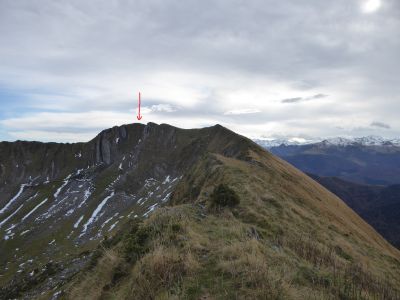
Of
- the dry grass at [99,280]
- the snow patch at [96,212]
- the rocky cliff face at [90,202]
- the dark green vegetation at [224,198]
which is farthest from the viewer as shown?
the snow patch at [96,212]

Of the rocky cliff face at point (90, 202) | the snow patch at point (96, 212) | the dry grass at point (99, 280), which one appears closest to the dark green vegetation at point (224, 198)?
the dry grass at point (99, 280)

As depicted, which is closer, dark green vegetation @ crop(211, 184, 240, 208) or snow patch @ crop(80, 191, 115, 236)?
dark green vegetation @ crop(211, 184, 240, 208)

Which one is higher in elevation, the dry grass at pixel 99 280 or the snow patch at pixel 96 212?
the dry grass at pixel 99 280

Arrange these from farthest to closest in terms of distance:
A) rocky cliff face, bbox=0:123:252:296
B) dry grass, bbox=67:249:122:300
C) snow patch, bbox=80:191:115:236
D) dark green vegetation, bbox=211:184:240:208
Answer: snow patch, bbox=80:191:115:236
rocky cliff face, bbox=0:123:252:296
dark green vegetation, bbox=211:184:240:208
dry grass, bbox=67:249:122:300

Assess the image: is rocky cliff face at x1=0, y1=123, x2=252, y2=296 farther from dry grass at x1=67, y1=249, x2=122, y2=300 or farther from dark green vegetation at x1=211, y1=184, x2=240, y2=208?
dry grass at x1=67, y1=249, x2=122, y2=300

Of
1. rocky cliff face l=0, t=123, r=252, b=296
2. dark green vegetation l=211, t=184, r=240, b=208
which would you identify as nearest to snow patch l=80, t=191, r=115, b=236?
rocky cliff face l=0, t=123, r=252, b=296

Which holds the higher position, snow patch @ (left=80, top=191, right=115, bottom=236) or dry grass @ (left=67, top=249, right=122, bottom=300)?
dry grass @ (left=67, top=249, right=122, bottom=300)

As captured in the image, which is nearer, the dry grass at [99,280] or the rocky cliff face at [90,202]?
the dry grass at [99,280]

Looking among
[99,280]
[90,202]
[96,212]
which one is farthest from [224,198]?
[90,202]

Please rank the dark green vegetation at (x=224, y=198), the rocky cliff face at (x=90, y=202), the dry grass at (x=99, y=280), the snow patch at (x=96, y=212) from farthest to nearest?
the snow patch at (x=96, y=212)
the rocky cliff face at (x=90, y=202)
the dark green vegetation at (x=224, y=198)
the dry grass at (x=99, y=280)

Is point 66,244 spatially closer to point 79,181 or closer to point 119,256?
point 79,181

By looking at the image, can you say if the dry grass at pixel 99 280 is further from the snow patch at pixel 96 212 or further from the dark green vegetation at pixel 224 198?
the snow patch at pixel 96 212

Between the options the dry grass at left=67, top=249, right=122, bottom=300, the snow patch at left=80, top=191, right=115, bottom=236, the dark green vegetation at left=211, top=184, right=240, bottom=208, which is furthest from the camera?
the snow patch at left=80, top=191, right=115, bottom=236

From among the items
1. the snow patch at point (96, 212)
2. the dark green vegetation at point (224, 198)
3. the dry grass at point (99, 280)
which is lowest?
the snow patch at point (96, 212)
